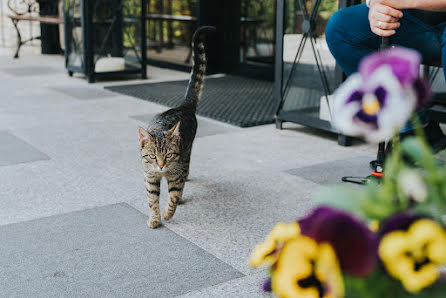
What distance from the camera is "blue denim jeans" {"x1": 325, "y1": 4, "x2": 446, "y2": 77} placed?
2006 millimetres

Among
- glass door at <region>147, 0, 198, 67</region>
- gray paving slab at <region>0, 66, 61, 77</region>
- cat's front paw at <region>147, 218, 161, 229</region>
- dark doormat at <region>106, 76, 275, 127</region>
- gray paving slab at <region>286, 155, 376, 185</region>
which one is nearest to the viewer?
cat's front paw at <region>147, 218, 161, 229</region>

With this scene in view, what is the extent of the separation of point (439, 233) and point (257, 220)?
1519 mm

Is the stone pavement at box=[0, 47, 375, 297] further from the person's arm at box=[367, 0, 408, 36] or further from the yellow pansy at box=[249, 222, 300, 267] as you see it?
the yellow pansy at box=[249, 222, 300, 267]

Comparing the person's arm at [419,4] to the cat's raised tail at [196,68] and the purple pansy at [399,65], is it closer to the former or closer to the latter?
the cat's raised tail at [196,68]

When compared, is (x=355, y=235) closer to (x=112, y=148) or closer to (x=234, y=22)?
(x=112, y=148)

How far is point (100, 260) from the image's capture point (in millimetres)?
1673

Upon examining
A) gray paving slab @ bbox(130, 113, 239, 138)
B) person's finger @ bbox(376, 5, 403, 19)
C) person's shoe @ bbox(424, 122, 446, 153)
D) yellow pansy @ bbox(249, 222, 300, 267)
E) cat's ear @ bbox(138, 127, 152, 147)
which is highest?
person's finger @ bbox(376, 5, 403, 19)

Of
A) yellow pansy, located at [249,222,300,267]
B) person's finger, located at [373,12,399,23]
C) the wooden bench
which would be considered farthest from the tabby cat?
the wooden bench

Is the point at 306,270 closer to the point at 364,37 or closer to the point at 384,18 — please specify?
the point at 384,18

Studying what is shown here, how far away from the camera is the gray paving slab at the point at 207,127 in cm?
337

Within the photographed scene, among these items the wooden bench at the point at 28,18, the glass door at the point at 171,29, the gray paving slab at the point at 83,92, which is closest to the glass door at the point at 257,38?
the glass door at the point at 171,29

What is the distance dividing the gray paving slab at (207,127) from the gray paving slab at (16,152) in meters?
0.78

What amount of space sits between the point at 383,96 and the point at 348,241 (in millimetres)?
159

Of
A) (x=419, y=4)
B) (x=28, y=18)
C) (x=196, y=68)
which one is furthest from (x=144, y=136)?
(x=28, y=18)
